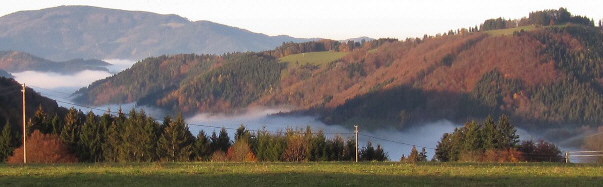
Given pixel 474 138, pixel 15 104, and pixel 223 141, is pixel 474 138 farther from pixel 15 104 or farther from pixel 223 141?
pixel 15 104

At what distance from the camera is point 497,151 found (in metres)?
124

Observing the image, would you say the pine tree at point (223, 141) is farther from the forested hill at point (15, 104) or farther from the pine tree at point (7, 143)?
the pine tree at point (7, 143)

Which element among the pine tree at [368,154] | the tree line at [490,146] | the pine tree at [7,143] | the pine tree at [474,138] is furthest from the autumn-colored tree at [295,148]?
the pine tree at [474,138]

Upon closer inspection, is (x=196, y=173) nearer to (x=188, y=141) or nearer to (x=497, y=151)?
(x=188, y=141)

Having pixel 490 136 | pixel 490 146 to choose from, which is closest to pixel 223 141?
pixel 490 146

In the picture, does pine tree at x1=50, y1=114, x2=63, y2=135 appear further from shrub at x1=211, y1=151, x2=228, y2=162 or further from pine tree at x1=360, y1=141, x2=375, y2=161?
pine tree at x1=360, y1=141, x2=375, y2=161

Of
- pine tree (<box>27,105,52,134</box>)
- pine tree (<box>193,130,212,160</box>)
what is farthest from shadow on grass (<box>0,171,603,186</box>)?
pine tree (<box>193,130,212,160</box>)

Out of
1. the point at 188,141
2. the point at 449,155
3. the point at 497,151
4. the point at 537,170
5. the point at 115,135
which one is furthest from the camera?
the point at 449,155

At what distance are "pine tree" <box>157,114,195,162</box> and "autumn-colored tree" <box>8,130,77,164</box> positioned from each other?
36.8ft

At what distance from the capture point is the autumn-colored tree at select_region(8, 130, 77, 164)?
75.8 meters

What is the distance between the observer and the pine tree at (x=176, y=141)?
9218 cm

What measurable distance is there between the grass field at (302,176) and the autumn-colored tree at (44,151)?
120ft

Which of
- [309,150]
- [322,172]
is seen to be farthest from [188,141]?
[322,172]

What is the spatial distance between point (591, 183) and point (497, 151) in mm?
92074
